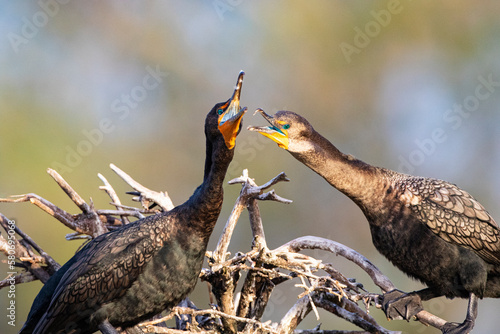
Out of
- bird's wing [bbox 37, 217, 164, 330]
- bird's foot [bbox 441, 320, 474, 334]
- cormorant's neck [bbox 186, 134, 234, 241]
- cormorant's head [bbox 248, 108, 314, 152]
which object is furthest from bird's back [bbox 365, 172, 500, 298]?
bird's wing [bbox 37, 217, 164, 330]

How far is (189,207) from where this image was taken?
3717 millimetres

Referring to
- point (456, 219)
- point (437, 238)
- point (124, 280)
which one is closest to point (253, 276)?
point (124, 280)

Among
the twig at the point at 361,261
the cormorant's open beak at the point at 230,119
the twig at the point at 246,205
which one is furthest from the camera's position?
the twig at the point at 246,205

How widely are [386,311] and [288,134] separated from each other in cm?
132

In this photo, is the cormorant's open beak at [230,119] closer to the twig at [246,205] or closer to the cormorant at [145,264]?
the cormorant at [145,264]

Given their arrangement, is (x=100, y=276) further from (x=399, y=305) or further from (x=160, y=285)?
(x=399, y=305)

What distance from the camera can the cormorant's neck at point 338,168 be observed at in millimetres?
3859

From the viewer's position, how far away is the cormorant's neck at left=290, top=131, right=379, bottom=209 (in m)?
3.86

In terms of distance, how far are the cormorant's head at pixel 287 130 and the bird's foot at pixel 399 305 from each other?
1133mm

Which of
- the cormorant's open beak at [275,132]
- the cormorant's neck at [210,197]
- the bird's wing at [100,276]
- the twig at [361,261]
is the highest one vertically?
the cormorant's open beak at [275,132]

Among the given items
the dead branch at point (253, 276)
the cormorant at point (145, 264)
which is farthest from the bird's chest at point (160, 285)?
the dead branch at point (253, 276)

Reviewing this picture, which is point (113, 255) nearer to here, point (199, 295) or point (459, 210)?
point (459, 210)

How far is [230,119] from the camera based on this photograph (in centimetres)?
344

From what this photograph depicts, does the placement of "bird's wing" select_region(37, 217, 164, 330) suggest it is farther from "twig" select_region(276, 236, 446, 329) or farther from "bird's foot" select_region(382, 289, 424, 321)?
"bird's foot" select_region(382, 289, 424, 321)
